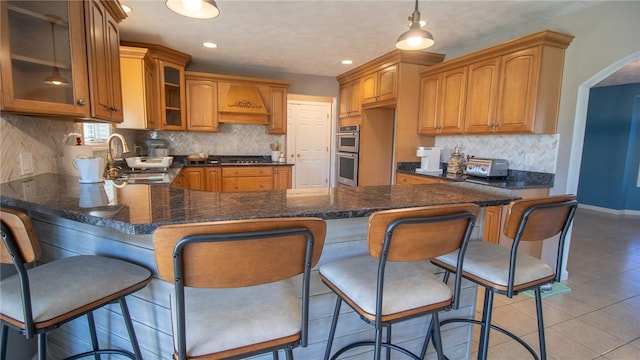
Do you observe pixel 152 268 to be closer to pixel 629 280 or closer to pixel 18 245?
pixel 18 245

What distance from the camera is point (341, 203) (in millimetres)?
1240

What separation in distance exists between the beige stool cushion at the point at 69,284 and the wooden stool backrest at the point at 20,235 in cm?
18

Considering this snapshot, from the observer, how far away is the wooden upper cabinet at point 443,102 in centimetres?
348

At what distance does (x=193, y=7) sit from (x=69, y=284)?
143cm

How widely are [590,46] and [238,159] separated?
14.5 feet

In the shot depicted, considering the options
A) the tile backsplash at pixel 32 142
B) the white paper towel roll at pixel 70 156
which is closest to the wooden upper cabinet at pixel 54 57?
the tile backsplash at pixel 32 142

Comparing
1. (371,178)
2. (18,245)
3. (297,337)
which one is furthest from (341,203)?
(371,178)

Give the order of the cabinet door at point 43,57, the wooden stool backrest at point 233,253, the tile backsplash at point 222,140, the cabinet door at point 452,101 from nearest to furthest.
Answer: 1. the wooden stool backrest at point 233,253
2. the cabinet door at point 43,57
3. the cabinet door at point 452,101
4. the tile backsplash at point 222,140

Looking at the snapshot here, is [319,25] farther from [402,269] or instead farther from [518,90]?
[402,269]

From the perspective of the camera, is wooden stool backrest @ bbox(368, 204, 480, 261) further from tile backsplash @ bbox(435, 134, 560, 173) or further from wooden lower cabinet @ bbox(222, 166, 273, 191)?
wooden lower cabinet @ bbox(222, 166, 273, 191)

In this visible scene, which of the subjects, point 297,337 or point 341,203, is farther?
point 341,203

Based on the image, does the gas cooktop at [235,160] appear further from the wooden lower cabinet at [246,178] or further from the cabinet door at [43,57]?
the cabinet door at [43,57]

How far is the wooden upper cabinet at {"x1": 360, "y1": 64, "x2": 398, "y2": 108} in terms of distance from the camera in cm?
404

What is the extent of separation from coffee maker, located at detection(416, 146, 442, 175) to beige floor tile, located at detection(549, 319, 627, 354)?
6.67 ft
